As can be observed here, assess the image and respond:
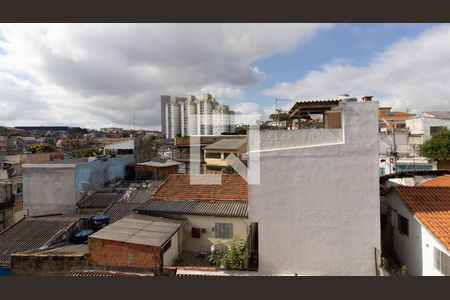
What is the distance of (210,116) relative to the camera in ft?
91.5

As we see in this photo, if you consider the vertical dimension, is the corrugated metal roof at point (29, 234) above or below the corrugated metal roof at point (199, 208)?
below

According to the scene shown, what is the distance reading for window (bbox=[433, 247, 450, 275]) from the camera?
5.39 meters

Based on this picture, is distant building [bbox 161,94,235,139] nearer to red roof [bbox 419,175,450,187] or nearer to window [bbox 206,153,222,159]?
window [bbox 206,153,222,159]

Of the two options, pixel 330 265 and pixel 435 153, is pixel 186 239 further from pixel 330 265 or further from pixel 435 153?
pixel 435 153

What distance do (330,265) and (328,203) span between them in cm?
141

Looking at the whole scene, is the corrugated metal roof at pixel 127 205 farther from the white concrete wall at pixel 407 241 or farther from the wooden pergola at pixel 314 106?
the white concrete wall at pixel 407 241

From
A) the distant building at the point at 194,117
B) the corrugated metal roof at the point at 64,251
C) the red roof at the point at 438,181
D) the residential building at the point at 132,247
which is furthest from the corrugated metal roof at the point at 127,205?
the distant building at the point at 194,117

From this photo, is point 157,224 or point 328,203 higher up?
point 328,203

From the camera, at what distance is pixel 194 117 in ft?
96.2

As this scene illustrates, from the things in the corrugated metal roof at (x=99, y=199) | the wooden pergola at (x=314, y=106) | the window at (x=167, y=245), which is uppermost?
the wooden pergola at (x=314, y=106)

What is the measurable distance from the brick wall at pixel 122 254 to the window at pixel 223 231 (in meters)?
2.54

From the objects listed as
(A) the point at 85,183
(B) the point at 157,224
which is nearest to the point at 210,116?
(A) the point at 85,183

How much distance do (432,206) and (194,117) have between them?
24.6m

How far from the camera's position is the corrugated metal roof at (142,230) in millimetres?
7184
